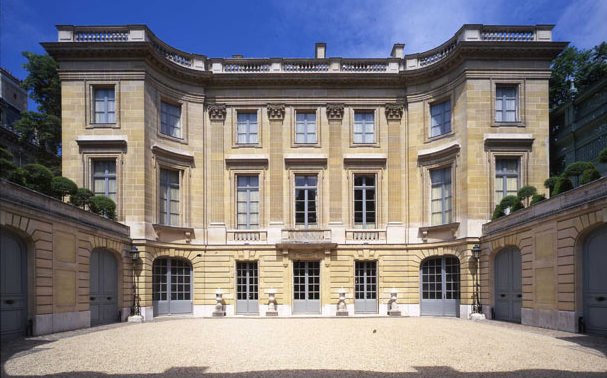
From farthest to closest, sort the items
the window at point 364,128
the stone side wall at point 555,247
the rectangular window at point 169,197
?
the window at point 364,128, the rectangular window at point 169,197, the stone side wall at point 555,247

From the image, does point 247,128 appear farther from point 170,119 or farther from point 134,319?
point 134,319

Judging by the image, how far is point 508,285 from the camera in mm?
18641

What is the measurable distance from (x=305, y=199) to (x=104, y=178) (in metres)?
9.03

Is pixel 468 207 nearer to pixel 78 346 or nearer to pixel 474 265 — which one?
pixel 474 265

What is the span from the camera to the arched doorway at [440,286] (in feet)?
74.4

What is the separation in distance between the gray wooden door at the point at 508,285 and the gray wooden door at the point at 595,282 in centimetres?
388

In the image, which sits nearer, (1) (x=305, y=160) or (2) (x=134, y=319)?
(2) (x=134, y=319)

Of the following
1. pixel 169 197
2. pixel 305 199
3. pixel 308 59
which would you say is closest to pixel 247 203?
pixel 305 199

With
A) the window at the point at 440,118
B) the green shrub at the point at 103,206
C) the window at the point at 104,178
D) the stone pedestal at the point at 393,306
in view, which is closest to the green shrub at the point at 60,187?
the green shrub at the point at 103,206

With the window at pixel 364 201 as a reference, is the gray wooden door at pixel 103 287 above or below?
below

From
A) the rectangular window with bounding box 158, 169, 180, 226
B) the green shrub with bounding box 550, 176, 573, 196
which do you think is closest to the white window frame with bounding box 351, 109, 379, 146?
the rectangular window with bounding box 158, 169, 180, 226

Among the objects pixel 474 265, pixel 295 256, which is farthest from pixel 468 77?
pixel 295 256

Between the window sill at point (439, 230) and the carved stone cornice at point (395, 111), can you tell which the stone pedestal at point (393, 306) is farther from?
the carved stone cornice at point (395, 111)

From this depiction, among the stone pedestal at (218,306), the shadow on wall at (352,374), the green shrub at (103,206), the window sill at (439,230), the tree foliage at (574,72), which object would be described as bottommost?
the stone pedestal at (218,306)
